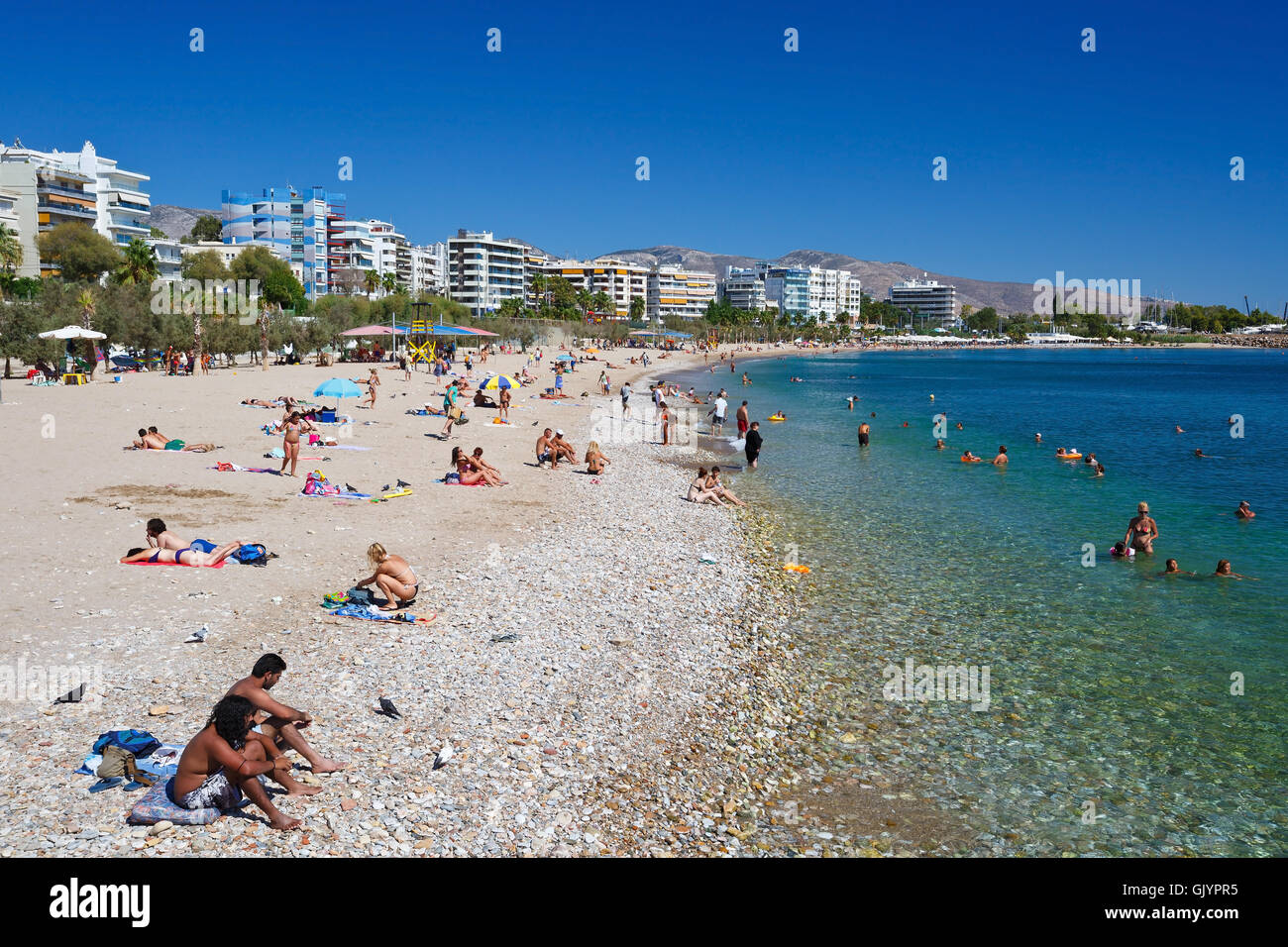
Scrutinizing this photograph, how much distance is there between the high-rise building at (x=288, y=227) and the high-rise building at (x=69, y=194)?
71.7 feet

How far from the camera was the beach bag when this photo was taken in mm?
12289

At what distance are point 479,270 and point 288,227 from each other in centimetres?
3339

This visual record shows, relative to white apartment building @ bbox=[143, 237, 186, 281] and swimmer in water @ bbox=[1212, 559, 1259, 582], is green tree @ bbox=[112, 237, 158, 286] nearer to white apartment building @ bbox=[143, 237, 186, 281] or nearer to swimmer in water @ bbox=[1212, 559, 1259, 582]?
white apartment building @ bbox=[143, 237, 186, 281]

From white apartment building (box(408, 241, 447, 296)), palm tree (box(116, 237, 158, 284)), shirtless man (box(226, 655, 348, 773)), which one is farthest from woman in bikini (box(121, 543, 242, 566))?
white apartment building (box(408, 241, 447, 296))

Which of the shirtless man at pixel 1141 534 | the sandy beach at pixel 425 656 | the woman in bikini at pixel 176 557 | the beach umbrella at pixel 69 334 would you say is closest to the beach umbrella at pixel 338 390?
the sandy beach at pixel 425 656

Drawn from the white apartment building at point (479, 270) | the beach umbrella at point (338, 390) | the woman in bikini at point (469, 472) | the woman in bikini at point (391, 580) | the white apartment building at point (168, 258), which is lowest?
the woman in bikini at point (391, 580)

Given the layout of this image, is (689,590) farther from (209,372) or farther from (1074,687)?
(209,372)

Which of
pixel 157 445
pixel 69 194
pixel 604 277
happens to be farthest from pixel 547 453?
pixel 604 277

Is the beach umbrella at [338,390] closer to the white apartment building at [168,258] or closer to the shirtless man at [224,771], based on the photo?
the shirtless man at [224,771]

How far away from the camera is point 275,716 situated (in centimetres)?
666

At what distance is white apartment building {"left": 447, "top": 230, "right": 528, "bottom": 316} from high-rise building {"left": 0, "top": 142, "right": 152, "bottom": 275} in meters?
55.2

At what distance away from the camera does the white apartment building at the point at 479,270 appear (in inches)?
6043
